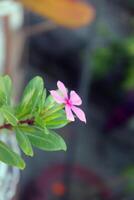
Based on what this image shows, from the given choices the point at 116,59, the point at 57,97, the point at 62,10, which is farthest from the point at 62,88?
the point at 116,59

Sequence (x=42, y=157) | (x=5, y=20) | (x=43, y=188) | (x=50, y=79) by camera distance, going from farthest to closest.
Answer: (x=50, y=79) < (x=42, y=157) < (x=43, y=188) < (x=5, y=20)

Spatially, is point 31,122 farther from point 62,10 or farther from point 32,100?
point 62,10

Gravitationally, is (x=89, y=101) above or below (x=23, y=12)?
below

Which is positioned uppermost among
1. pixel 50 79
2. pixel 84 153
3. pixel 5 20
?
pixel 5 20

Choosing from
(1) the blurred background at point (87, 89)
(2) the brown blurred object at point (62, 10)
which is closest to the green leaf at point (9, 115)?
(2) the brown blurred object at point (62, 10)

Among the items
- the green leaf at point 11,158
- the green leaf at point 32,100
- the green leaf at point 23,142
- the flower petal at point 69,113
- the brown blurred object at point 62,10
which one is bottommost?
the brown blurred object at point 62,10

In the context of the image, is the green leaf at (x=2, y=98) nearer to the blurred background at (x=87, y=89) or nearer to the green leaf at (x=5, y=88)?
the green leaf at (x=5, y=88)

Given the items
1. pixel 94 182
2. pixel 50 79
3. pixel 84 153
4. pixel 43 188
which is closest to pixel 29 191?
pixel 43 188

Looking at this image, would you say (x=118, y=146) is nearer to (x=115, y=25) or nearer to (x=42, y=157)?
(x=42, y=157)
